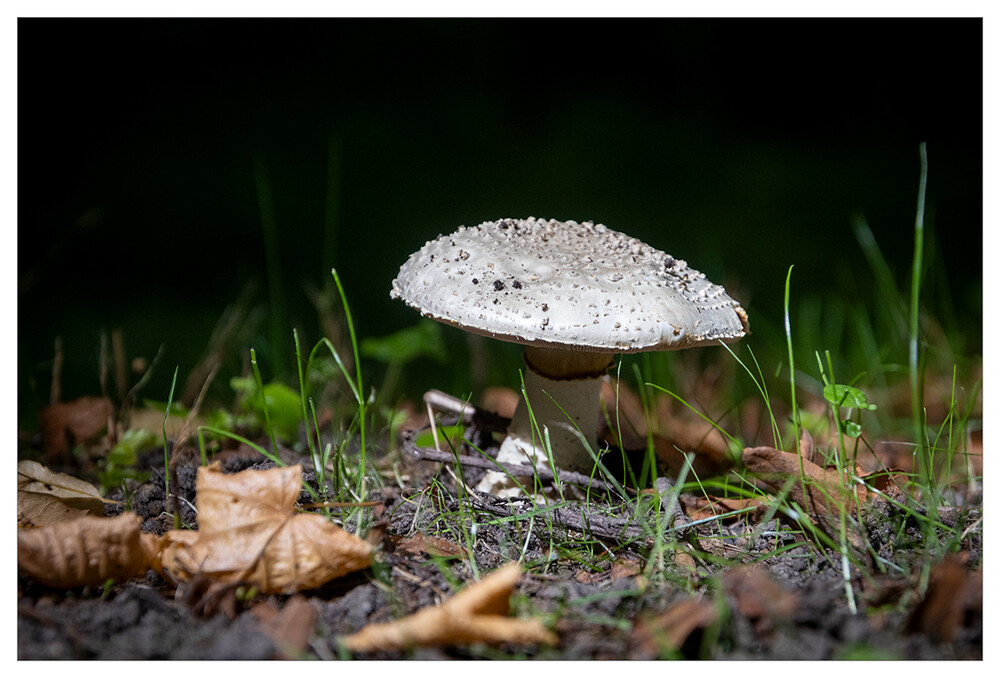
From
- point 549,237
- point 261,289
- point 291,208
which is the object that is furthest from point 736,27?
point 549,237

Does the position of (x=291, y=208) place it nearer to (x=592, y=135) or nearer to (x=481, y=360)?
(x=481, y=360)

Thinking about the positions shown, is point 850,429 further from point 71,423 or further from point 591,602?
point 71,423

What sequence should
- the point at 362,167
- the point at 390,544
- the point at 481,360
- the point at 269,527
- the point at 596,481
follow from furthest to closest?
the point at 362,167
the point at 481,360
the point at 596,481
the point at 390,544
the point at 269,527

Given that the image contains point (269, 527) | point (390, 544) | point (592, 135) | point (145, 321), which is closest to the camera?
point (269, 527)

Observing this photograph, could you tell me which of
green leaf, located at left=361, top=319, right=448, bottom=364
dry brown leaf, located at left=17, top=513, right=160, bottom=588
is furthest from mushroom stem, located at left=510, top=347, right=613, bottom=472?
dry brown leaf, located at left=17, top=513, right=160, bottom=588

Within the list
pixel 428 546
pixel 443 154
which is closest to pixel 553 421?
pixel 428 546

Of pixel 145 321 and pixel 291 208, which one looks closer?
pixel 145 321

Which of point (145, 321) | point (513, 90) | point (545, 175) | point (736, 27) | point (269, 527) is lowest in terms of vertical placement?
point (145, 321)

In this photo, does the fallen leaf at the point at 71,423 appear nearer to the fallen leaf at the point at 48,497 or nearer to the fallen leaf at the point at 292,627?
the fallen leaf at the point at 48,497
